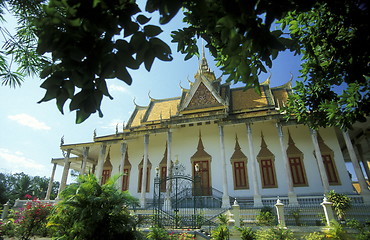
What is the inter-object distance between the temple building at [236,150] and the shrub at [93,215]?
7619 mm

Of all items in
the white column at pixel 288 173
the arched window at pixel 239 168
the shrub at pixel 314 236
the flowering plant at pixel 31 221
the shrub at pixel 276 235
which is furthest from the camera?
the arched window at pixel 239 168

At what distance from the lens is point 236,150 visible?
15273 millimetres

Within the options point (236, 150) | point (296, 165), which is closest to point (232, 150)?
point (236, 150)

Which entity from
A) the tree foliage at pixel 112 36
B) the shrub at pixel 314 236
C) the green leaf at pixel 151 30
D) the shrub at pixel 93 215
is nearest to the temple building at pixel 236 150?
the shrub at pixel 314 236

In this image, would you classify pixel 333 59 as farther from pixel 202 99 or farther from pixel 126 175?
pixel 126 175

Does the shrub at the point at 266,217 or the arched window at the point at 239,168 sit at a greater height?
the arched window at the point at 239,168

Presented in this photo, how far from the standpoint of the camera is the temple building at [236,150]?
1323 centimetres

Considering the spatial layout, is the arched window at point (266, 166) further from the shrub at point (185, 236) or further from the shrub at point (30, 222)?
the shrub at point (30, 222)

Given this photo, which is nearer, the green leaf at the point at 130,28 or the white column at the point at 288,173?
the green leaf at the point at 130,28

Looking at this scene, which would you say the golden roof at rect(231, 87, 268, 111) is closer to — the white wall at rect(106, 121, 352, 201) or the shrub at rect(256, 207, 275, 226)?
the white wall at rect(106, 121, 352, 201)

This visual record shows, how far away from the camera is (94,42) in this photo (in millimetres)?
1435

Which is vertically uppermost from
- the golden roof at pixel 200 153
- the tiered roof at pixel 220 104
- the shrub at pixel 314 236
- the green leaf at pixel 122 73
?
the tiered roof at pixel 220 104

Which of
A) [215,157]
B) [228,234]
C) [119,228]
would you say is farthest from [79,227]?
[215,157]

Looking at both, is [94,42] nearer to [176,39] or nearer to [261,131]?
[176,39]
